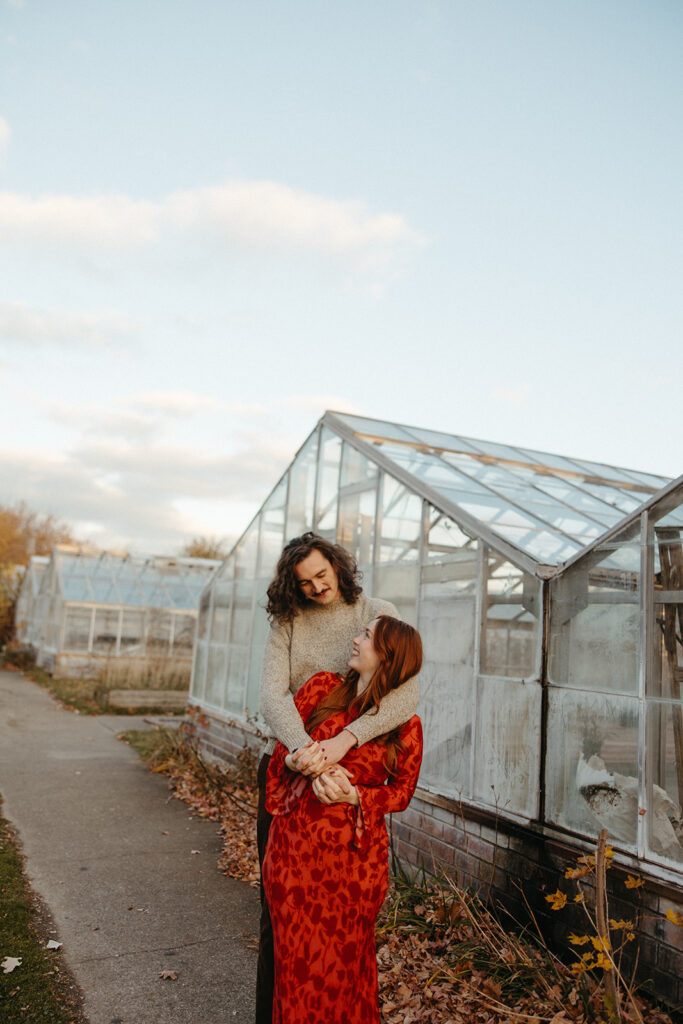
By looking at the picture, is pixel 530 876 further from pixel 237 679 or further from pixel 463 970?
pixel 237 679

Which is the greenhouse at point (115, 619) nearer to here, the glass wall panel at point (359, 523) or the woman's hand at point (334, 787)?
the glass wall panel at point (359, 523)

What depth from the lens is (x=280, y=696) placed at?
110 inches

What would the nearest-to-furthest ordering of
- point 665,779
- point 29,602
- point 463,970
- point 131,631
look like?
point 665,779, point 463,970, point 131,631, point 29,602

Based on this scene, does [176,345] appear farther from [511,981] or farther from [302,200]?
[511,981]

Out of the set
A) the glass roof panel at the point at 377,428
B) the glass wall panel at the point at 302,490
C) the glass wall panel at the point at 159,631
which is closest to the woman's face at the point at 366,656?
the glass roof panel at the point at 377,428

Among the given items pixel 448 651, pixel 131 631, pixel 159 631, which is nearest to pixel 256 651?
pixel 448 651

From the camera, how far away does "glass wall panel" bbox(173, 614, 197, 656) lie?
20.5m

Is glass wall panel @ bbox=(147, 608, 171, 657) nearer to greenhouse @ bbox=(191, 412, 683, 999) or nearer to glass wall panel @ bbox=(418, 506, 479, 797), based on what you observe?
greenhouse @ bbox=(191, 412, 683, 999)

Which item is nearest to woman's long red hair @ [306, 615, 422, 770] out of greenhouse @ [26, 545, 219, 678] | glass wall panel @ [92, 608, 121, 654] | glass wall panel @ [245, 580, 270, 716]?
glass wall panel @ [245, 580, 270, 716]

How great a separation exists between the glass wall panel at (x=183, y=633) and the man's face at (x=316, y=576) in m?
18.3

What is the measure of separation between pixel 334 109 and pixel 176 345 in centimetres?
465

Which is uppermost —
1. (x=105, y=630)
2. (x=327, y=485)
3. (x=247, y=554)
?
(x=327, y=485)

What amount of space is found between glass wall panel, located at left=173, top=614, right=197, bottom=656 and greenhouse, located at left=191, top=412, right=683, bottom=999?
14.1 metres

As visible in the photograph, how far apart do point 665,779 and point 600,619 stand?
34.9 inches
